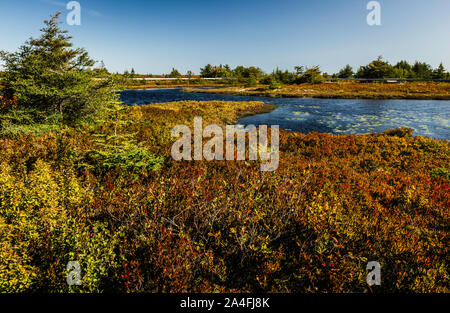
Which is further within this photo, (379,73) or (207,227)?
(379,73)

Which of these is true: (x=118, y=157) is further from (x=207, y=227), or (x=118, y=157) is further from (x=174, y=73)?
(x=174, y=73)

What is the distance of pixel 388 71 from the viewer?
7725 centimetres

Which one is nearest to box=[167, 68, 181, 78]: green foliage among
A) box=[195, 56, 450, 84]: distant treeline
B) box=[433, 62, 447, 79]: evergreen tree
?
box=[195, 56, 450, 84]: distant treeline

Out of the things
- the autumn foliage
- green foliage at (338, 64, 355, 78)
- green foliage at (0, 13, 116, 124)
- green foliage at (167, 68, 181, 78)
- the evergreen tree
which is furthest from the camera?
green foliage at (167, 68, 181, 78)

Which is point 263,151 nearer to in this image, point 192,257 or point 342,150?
point 342,150

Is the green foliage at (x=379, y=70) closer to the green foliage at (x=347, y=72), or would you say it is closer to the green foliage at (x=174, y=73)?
the green foliage at (x=347, y=72)

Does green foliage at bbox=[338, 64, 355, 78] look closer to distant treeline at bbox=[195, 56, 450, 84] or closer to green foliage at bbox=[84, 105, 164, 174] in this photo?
distant treeline at bbox=[195, 56, 450, 84]

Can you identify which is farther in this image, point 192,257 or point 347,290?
point 192,257

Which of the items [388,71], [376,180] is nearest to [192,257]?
[376,180]

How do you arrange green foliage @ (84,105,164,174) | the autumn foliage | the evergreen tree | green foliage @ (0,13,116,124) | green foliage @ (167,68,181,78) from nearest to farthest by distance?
the autumn foliage
green foliage @ (84,105,164,174)
green foliage @ (0,13,116,124)
the evergreen tree
green foliage @ (167,68,181,78)

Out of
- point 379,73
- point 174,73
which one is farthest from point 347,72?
point 174,73

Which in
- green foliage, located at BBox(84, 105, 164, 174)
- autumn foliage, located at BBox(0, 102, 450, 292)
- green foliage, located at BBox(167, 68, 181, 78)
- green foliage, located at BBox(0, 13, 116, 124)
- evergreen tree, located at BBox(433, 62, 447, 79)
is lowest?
autumn foliage, located at BBox(0, 102, 450, 292)
